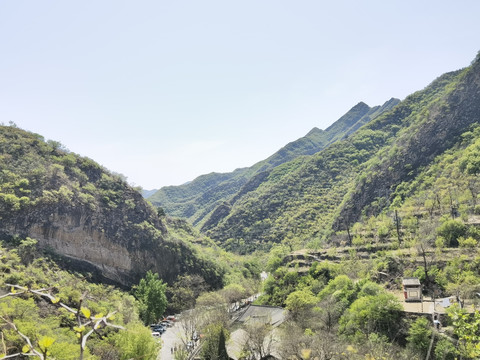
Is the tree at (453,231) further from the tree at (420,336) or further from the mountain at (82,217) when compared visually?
the mountain at (82,217)

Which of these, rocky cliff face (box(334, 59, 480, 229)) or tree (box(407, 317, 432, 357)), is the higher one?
rocky cliff face (box(334, 59, 480, 229))

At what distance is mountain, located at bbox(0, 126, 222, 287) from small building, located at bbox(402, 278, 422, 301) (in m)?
45.3

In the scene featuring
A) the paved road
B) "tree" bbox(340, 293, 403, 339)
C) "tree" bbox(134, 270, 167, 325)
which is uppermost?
"tree" bbox(340, 293, 403, 339)

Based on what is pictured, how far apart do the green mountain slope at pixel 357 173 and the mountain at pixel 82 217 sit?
34696 mm

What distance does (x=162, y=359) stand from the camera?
3503 cm

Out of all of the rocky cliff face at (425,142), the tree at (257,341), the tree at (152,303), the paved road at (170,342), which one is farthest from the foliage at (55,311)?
the rocky cliff face at (425,142)

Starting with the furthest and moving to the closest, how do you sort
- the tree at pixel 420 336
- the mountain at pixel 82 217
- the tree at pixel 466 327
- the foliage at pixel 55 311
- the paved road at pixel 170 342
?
the mountain at pixel 82 217
the paved road at pixel 170 342
the tree at pixel 420 336
the foliage at pixel 55 311
the tree at pixel 466 327

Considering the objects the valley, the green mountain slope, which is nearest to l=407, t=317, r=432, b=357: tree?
the valley

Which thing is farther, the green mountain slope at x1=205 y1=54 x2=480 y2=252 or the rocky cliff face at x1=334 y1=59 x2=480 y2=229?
the green mountain slope at x1=205 y1=54 x2=480 y2=252

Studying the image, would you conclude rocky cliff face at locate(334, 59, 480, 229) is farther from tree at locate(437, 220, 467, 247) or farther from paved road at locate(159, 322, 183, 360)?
paved road at locate(159, 322, 183, 360)

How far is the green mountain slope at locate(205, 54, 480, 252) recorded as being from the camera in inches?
3086

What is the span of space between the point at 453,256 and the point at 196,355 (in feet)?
103

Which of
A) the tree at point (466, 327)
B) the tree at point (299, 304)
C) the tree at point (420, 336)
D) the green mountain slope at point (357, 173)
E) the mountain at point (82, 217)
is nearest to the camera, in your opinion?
the tree at point (466, 327)

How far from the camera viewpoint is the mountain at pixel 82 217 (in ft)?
166
